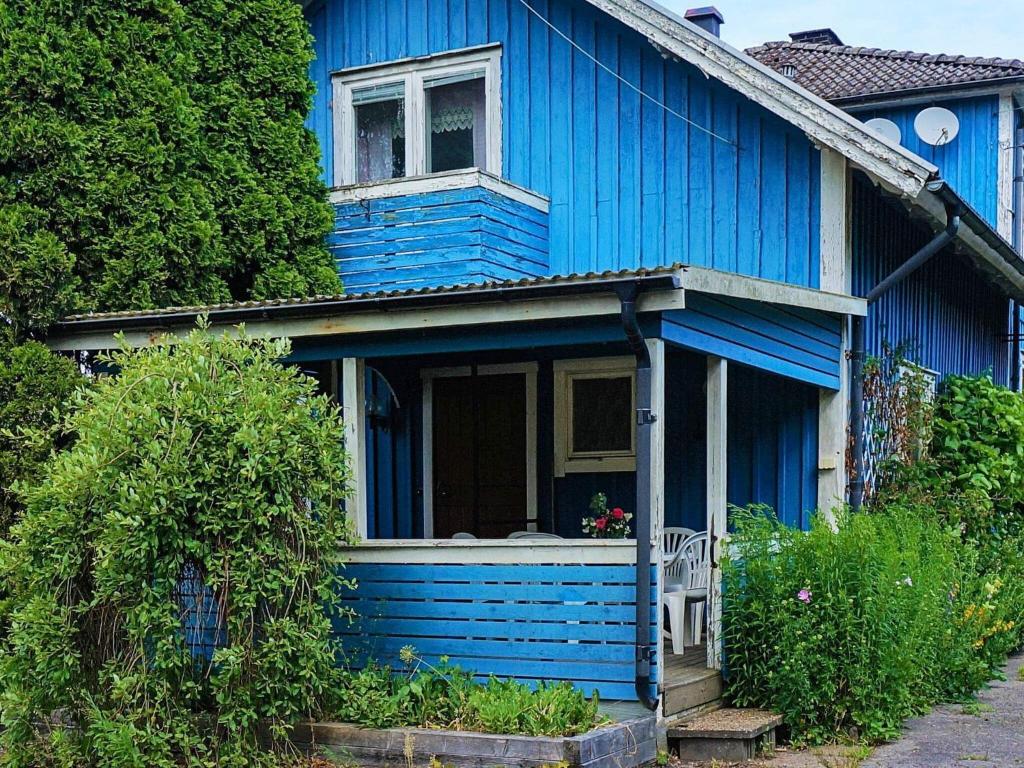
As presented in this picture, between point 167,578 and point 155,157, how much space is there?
4.35m

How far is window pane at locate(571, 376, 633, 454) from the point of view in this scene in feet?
36.6

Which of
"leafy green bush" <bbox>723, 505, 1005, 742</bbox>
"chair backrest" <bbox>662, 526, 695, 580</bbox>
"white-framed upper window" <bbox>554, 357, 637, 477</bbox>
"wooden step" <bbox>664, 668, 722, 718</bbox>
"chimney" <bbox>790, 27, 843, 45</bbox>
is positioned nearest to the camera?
"wooden step" <bbox>664, 668, 722, 718</bbox>

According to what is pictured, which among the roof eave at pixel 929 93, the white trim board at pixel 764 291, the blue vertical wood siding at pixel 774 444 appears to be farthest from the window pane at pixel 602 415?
the roof eave at pixel 929 93

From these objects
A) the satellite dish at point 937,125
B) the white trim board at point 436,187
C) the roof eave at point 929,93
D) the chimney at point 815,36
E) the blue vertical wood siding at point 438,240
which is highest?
the chimney at point 815,36

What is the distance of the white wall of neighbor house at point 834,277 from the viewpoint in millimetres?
10398

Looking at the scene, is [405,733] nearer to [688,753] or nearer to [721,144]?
[688,753]

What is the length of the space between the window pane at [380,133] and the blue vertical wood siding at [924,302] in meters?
4.34

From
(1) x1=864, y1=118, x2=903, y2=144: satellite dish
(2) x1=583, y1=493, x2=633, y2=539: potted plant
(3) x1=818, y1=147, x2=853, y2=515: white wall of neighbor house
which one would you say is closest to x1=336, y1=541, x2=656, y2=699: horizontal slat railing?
(2) x1=583, y1=493, x2=633, y2=539: potted plant

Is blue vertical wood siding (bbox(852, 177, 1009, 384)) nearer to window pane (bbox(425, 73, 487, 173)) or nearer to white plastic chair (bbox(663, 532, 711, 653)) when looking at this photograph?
white plastic chair (bbox(663, 532, 711, 653))

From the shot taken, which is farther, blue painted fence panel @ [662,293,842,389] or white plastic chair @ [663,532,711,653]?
white plastic chair @ [663,532,711,653]

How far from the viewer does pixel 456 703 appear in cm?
770

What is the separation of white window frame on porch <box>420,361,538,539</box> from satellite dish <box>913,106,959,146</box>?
6.97 m

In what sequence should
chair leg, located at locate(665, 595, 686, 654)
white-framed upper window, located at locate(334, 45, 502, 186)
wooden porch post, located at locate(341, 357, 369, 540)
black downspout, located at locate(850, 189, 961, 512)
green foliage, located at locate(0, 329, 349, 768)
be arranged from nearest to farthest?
green foliage, located at locate(0, 329, 349, 768), wooden porch post, located at locate(341, 357, 369, 540), chair leg, located at locate(665, 595, 686, 654), black downspout, located at locate(850, 189, 961, 512), white-framed upper window, located at locate(334, 45, 502, 186)

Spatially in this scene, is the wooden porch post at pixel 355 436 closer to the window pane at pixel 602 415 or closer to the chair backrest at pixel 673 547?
the chair backrest at pixel 673 547
